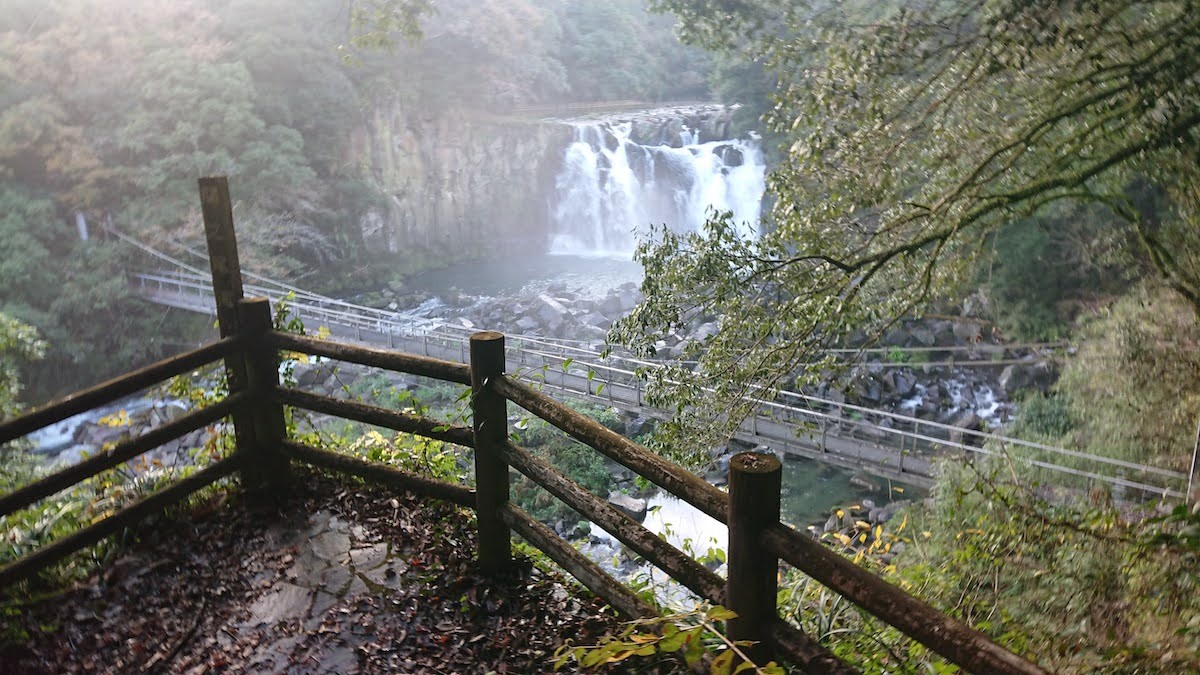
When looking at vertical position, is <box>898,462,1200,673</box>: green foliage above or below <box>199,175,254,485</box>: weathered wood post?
below

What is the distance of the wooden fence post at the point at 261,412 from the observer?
3227 millimetres

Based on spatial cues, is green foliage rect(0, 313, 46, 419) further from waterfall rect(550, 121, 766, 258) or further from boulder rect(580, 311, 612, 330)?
waterfall rect(550, 121, 766, 258)

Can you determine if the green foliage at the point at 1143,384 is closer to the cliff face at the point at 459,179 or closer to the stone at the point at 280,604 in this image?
Result: the stone at the point at 280,604

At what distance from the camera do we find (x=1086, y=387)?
32.4 feet

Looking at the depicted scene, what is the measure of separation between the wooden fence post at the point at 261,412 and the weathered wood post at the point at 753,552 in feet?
7.46

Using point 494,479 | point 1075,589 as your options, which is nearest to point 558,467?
point 1075,589

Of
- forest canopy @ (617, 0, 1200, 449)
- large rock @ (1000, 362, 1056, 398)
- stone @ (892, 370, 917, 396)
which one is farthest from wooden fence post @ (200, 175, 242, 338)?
large rock @ (1000, 362, 1056, 398)

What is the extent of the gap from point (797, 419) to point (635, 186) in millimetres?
13043

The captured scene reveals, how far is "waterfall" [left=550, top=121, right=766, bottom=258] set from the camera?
70.4 feet

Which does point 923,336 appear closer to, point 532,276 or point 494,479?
point 532,276

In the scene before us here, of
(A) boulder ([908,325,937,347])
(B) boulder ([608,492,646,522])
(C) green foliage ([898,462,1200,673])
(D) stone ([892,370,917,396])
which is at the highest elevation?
(C) green foliage ([898,462,1200,673])

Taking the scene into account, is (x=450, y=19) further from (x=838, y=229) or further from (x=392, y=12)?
(x=838, y=229)

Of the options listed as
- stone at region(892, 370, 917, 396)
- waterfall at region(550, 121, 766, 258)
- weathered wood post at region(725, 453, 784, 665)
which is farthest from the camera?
waterfall at region(550, 121, 766, 258)

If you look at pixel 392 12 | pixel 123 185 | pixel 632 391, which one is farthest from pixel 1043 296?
pixel 123 185
